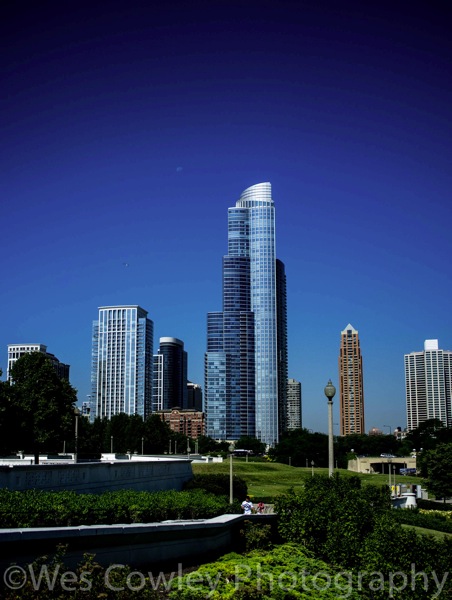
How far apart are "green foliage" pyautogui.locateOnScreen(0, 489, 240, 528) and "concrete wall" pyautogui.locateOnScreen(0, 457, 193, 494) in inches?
82.8

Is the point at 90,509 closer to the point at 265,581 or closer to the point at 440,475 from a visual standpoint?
the point at 265,581

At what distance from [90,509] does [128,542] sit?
1.66m

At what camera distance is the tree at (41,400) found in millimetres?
48062

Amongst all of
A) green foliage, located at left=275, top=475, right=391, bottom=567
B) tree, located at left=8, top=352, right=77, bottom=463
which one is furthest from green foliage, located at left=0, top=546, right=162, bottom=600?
tree, located at left=8, top=352, right=77, bottom=463

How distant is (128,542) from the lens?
13.2 meters

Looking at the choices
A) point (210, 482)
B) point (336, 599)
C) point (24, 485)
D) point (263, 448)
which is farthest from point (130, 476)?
point (263, 448)

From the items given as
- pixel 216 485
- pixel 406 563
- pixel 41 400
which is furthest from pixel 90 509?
pixel 41 400

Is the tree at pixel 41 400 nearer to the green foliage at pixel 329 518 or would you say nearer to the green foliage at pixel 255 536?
the green foliage at pixel 255 536

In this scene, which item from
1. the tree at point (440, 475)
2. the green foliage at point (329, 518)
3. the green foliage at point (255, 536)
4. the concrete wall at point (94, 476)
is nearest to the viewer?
the green foliage at point (329, 518)

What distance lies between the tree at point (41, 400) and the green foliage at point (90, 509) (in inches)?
1233

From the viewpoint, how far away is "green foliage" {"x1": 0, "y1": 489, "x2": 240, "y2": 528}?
13.3 meters

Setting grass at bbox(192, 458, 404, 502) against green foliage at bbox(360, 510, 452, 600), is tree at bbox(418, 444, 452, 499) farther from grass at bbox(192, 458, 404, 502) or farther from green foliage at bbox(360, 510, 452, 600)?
green foliage at bbox(360, 510, 452, 600)

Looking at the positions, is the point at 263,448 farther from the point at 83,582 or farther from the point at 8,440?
the point at 83,582

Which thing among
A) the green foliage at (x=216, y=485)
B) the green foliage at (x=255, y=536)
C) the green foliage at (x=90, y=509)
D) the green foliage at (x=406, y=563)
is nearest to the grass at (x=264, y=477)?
the green foliage at (x=216, y=485)
